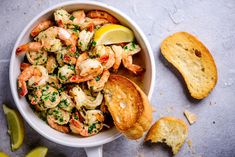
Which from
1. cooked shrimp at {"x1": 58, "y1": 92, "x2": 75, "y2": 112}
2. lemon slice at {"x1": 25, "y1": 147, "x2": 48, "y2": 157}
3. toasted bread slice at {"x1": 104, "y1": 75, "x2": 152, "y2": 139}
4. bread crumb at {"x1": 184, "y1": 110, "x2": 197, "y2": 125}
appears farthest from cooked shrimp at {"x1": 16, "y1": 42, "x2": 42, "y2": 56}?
bread crumb at {"x1": 184, "y1": 110, "x2": 197, "y2": 125}

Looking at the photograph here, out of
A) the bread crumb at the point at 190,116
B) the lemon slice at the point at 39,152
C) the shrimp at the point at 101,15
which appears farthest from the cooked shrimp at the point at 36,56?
the bread crumb at the point at 190,116

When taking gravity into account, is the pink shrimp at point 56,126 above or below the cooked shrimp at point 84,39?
below

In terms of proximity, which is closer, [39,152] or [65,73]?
[65,73]

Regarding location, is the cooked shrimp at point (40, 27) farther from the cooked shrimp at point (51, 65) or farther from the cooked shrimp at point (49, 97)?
the cooked shrimp at point (49, 97)

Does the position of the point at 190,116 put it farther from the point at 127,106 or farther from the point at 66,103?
the point at 66,103

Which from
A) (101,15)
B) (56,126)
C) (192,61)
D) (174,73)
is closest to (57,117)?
(56,126)
